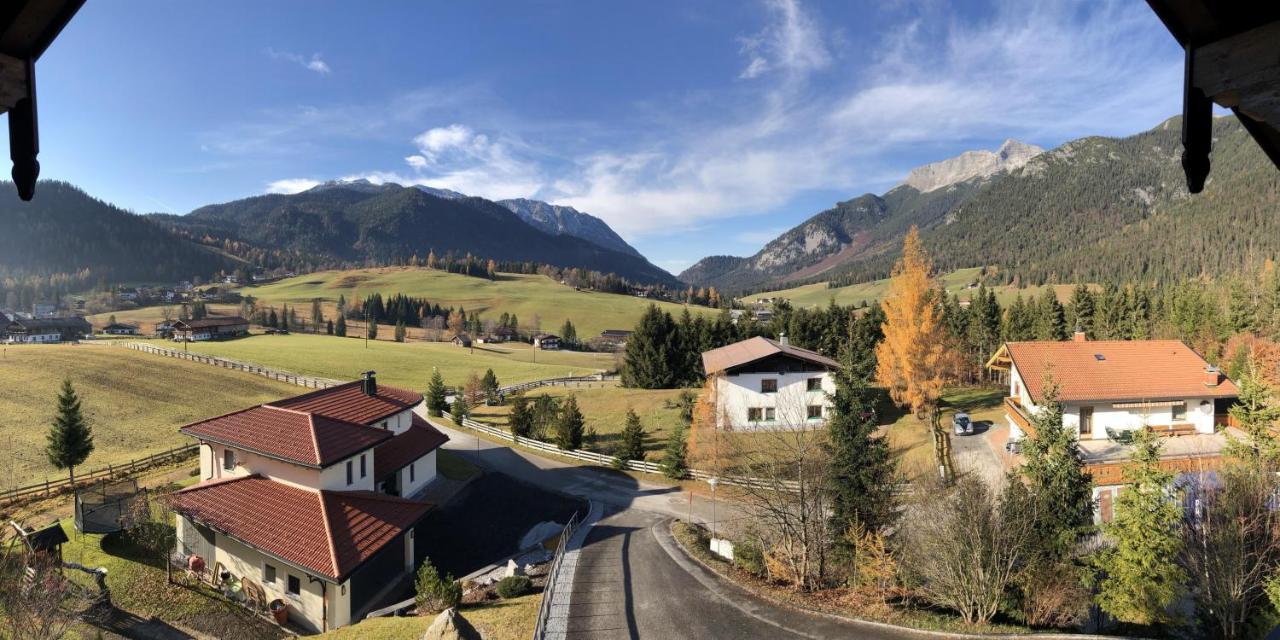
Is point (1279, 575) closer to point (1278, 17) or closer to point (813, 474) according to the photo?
point (813, 474)

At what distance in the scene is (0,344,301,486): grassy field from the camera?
4206 cm

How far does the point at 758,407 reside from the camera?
4303cm

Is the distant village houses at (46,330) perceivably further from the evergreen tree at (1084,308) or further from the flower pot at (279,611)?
the evergreen tree at (1084,308)

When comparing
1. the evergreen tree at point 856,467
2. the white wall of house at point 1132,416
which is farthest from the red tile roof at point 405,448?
the white wall of house at point 1132,416

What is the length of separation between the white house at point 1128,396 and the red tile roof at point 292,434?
36312mm

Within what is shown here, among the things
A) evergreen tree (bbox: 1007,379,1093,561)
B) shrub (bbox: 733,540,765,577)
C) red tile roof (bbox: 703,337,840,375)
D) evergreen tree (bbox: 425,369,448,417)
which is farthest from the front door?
evergreen tree (bbox: 425,369,448,417)

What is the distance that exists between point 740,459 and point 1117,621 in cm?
2075

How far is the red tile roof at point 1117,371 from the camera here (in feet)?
109

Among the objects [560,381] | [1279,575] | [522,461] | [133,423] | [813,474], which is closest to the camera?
[1279,575]

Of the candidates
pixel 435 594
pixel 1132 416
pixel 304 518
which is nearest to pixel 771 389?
pixel 1132 416

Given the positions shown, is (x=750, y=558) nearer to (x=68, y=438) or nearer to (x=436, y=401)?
(x=68, y=438)

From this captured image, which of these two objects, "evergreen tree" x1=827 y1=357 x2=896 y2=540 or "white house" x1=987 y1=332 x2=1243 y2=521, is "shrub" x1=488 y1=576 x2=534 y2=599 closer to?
"evergreen tree" x1=827 y1=357 x2=896 y2=540

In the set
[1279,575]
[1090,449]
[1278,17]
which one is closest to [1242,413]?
[1090,449]

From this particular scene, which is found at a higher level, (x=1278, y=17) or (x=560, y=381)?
(x=1278, y=17)
